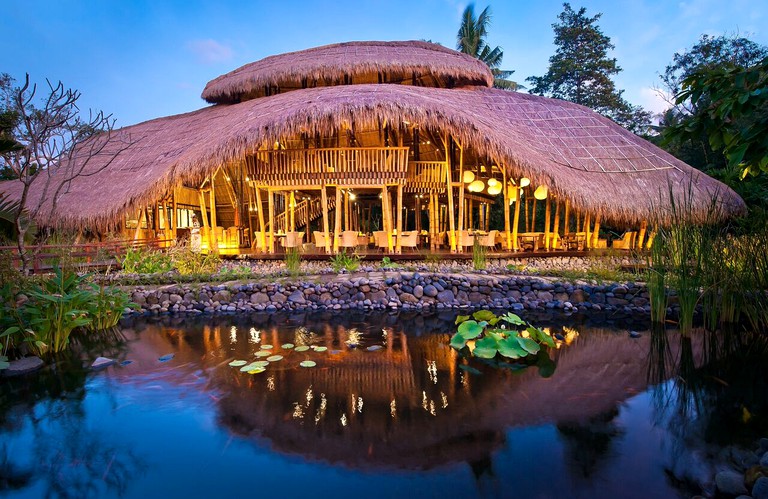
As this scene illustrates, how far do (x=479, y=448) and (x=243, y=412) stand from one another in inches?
74.0

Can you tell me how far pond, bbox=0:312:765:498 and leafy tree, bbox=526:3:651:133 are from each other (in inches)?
847

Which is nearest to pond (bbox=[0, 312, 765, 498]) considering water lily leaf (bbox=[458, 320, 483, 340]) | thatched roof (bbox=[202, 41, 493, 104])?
water lily leaf (bbox=[458, 320, 483, 340])

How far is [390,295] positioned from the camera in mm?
7254

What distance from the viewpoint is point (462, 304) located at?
7230 millimetres

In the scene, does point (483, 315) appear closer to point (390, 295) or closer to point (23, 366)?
point (390, 295)

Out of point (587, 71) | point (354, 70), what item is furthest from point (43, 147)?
point (587, 71)

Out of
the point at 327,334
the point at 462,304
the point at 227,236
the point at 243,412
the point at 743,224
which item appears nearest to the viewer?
the point at 243,412

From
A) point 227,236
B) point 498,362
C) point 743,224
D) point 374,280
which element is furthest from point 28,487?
point 227,236

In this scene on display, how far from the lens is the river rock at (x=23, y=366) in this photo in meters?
4.19

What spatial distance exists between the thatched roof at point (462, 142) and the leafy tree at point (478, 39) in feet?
46.1

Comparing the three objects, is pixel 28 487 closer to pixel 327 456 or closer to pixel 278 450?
pixel 278 450

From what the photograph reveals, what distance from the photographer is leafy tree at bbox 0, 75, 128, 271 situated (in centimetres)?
440

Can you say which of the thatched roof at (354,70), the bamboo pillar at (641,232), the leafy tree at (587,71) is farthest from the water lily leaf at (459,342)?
the leafy tree at (587,71)

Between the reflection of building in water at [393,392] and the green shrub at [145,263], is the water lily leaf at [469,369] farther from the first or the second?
the green shrub at [145,263]
